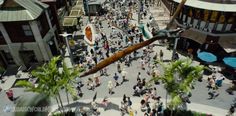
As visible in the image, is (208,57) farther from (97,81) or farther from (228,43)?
(97,81)

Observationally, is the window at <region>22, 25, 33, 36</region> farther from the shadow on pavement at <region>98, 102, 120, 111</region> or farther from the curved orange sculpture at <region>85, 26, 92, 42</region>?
the shadow on pavement at <region>98, 102, 120, 111</region>

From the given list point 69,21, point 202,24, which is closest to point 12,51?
point 69,21

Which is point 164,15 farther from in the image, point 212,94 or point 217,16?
point 212,94

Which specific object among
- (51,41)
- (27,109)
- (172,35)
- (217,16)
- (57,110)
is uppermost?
(172,35)

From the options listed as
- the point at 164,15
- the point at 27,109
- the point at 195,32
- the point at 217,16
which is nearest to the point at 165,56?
the point at 195,32

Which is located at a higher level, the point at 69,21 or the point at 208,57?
the point at 69,21

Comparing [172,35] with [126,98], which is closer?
[172,35]
